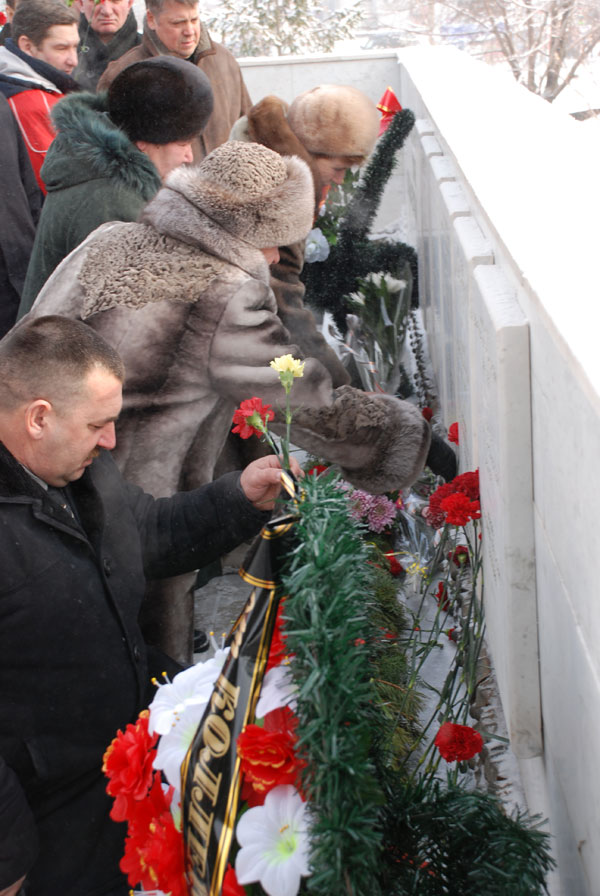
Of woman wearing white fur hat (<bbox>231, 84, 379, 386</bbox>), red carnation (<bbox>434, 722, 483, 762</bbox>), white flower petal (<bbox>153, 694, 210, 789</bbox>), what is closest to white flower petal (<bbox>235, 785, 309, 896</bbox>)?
white flower petal (<bbox>153, 694, 210, 789</bbox>)

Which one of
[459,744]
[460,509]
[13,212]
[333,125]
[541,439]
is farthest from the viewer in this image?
[13,212]

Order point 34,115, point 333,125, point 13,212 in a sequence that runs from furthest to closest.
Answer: point 34,115 → point 13,212 → point 333,125

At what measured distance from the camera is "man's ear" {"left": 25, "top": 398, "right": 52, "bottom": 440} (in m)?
1.94

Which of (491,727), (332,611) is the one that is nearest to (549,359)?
(332,611)

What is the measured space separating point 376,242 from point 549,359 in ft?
12.3

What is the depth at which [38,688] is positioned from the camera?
1966mm

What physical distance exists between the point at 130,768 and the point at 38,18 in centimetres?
397

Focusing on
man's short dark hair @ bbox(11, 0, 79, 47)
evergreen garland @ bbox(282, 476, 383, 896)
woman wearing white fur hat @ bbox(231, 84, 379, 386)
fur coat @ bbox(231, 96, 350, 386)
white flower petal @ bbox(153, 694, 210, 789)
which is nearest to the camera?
evergreen garland @ bbox(282, 476, 383, 896)

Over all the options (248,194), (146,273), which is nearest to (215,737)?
(146,273)

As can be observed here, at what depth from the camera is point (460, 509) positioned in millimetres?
2139

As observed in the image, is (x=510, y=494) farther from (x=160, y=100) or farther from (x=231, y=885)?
(x=160, y=100)

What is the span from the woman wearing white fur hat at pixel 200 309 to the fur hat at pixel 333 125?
3.26 ft

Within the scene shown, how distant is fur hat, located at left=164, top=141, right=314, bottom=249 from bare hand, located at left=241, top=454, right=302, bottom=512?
80 centimetres

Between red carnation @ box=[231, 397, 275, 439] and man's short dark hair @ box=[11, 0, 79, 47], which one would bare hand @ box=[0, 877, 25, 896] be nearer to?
red carnation @ box=[231, 397, 275, 439]
